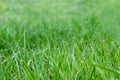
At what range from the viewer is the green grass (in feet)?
5.65

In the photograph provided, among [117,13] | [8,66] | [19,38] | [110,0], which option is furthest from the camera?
[110,0]

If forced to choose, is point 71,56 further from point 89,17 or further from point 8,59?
point 89,17

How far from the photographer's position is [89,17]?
4164mm

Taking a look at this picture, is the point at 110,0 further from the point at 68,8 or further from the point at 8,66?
the point at 8,66

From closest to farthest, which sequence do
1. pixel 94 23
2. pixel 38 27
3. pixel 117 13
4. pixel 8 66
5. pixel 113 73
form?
pixel 113 73
pixel 8 66
pixel 38 27
pixel 94 23
pixel 117 13

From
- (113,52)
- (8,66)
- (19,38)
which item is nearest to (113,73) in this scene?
(113,52)

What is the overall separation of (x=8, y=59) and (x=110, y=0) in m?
3.64

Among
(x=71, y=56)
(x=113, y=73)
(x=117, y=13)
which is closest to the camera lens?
(x=113, y=73)

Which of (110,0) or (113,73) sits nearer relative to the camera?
(113,73)

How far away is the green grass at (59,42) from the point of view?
67.8 inches

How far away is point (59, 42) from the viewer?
268 centimetres

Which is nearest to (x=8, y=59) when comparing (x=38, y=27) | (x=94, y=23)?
(x=38, y=27)

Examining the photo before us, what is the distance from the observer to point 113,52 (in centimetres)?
207

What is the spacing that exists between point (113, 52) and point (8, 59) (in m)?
0.68
